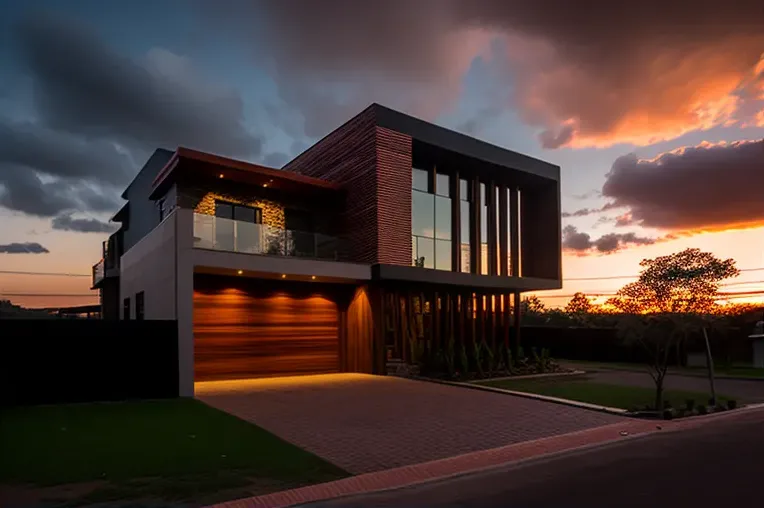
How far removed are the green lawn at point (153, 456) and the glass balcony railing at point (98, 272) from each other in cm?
1827

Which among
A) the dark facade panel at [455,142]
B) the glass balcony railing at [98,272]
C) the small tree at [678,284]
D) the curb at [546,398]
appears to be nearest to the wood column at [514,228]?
the dark facade panel at [455,142]

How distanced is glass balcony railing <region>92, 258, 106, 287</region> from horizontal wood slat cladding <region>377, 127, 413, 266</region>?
1616 cm

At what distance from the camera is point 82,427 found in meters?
9.45

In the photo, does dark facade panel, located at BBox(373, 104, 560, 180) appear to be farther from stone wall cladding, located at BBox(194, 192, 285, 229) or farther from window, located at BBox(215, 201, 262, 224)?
window, located at BBox(215, 201, 262, 224)

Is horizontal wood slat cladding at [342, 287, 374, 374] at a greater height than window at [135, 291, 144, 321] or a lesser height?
lesser

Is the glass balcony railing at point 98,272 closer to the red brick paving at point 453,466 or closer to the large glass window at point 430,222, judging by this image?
the large glass window at point 430,222

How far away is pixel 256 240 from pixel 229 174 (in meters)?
3.03

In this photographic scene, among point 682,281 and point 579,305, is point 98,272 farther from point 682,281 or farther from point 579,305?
point 579,305

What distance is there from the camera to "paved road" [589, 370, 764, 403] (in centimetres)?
1599

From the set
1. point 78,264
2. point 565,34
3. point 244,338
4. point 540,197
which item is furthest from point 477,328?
point 78,264

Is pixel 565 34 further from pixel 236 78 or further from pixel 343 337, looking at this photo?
pixel 343 337

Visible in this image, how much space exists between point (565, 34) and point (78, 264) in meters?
28.0

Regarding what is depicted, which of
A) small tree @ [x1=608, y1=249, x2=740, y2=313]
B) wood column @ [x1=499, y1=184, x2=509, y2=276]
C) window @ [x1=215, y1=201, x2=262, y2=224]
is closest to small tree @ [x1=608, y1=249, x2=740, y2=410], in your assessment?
small tree @ [x1=608, y1=249, x2=740, y2=313]

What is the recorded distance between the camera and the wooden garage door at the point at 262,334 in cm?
1677
